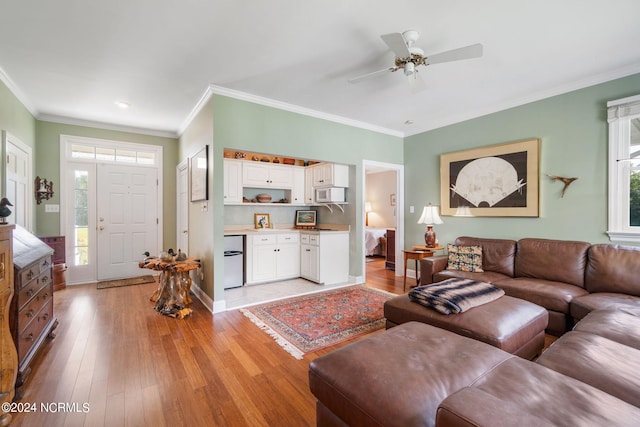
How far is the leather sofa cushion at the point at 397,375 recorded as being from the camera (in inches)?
42.9

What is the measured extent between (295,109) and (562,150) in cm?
331

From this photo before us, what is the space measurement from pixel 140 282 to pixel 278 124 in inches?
133

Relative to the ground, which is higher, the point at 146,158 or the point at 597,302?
the point at 146,158

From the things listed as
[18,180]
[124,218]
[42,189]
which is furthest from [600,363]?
[42,189]

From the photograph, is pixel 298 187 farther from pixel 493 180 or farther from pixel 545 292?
pixel 545 292

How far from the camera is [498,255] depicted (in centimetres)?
357

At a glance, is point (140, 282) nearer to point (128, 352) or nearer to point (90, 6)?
point (128, 352)

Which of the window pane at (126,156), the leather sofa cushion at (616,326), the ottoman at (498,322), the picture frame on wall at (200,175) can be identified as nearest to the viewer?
the leather sofa cushion at (616,326)

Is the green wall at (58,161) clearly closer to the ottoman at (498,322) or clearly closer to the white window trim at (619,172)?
the ottoman at (498,322)

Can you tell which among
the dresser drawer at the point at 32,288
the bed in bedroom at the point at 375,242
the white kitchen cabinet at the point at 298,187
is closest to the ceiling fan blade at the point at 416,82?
the white kitchen cabinet at the point at 298,187

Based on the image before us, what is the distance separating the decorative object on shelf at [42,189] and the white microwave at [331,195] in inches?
162

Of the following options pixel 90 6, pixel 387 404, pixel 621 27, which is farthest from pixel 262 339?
pixel 621 27

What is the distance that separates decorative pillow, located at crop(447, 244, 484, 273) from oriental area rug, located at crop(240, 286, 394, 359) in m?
0.96

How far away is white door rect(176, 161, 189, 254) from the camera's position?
4555mm
